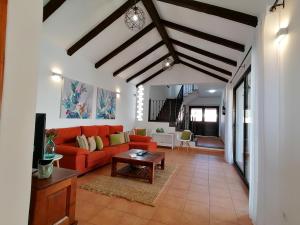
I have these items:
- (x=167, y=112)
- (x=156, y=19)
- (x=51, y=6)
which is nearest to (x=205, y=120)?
(x=167, y=112)

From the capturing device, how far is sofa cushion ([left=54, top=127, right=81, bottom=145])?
3.76 m

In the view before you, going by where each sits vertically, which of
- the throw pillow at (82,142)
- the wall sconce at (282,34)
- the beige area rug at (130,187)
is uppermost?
the wall sconce at (282,34)

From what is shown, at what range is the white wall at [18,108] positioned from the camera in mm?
876

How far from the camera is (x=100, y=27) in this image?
393cm

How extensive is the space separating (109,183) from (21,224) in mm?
2362

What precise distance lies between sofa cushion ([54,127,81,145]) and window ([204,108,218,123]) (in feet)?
31.1

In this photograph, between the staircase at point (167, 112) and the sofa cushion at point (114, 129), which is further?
the staircase at point (167, 112)

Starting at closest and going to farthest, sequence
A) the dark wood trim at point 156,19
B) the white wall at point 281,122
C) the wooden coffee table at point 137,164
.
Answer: the white wall at point 281,122
the wooden coffee table at point 137,164
the dark wood trim at point 156,19

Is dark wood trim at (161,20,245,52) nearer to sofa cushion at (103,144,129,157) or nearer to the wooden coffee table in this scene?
the wooden coffee table

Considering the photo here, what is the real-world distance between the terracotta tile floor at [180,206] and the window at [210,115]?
8.45 meters

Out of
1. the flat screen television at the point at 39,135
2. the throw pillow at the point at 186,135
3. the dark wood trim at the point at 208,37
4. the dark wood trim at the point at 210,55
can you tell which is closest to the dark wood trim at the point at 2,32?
the flat screen television at the point at 39,135

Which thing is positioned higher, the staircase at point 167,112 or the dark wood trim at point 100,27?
the dark wood trim at point 100,27

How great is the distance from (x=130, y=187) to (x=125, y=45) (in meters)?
3.82

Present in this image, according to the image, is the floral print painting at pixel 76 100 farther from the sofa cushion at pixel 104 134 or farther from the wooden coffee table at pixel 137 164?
the wooden coffee table at pixel 137 164
